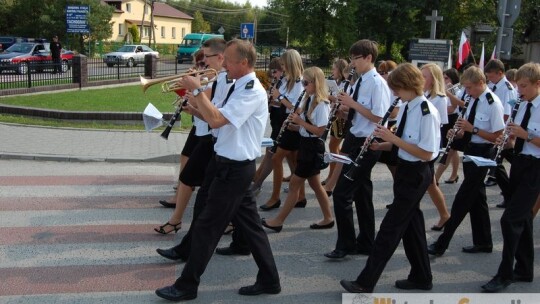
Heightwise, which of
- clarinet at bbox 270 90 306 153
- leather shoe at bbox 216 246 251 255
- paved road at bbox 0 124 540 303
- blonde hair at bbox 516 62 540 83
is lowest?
paved road at bbox 0 124 540 303

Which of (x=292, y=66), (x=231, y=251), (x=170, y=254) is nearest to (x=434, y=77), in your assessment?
(x=292, y=66)

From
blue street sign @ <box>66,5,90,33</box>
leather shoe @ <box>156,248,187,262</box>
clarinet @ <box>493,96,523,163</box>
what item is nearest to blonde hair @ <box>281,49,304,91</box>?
clarinet @ <box>493,96,523,163</box>

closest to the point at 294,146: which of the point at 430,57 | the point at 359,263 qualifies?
the point at 359,263

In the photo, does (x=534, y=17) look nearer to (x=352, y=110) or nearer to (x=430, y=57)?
(x=430, y=57)

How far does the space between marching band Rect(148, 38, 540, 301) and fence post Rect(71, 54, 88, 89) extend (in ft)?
50.4

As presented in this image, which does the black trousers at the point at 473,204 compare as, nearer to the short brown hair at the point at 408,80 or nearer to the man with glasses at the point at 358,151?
the man with glasses at the point at 358,151

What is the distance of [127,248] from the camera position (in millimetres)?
5695

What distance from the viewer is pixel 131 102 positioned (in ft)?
54.2

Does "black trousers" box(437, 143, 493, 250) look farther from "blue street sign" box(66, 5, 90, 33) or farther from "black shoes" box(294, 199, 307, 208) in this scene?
"blue street sign" box(66, 5, 90, 33)

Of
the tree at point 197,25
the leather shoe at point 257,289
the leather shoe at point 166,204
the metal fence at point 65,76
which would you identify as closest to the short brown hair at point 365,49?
the leather shoe at point 257,289

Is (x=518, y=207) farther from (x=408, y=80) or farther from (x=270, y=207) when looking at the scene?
(x=270, y=207)

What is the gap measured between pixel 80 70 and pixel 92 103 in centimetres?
467

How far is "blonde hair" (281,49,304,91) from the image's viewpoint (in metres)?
6.88

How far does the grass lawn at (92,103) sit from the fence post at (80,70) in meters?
0.86
